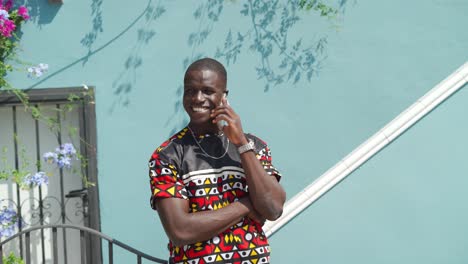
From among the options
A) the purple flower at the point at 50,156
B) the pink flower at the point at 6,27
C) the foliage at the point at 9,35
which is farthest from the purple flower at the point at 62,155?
the pink flower at the point at 6,27

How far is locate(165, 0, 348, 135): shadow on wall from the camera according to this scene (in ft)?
15.1

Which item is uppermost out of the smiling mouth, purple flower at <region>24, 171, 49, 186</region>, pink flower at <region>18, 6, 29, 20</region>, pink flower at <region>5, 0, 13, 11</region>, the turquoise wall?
pink flower at <region>5, 0, 13, 11</region>

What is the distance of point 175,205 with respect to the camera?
1940mm

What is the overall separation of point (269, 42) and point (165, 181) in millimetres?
2851

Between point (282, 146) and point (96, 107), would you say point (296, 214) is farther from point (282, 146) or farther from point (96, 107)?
point (96, 107)

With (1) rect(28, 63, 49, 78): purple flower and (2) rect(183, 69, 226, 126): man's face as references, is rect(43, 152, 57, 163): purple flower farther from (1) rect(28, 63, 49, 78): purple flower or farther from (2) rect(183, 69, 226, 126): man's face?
(2) rect(183, 69, 226, 126): man's face

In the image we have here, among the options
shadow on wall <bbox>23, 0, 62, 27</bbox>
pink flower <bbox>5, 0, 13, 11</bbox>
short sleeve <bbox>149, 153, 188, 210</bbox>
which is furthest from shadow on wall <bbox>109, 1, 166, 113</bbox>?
short sleeve <bbox>149, 153, 188, 210</bbox>

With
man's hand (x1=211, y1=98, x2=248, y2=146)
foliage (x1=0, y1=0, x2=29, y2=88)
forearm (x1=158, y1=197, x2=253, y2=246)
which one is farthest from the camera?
foliage (x1=0, y1=0, x2=29, y2=88)

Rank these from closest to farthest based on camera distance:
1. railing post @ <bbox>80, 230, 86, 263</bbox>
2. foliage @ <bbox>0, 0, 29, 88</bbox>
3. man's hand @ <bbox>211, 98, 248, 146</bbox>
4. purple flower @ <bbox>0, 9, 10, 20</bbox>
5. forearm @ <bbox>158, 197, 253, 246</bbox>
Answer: forearm @ <bbox>158, 197, 253, 246</bbox> → man's hand @ <bbox>211, 98, 248, 146</bbox> → purple flower @ <bbox>0, 9, 10, 20</bbox> → foliage @ <bbox>0, 0, 29, 88</bbox> → railing post @ <bbox>80, 230, 86, 263</bbox>

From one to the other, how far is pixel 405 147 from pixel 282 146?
1.10 meters

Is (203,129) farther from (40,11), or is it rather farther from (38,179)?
(40,11)

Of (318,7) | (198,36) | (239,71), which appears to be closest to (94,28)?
(198,36)

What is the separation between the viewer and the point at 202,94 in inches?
81.7

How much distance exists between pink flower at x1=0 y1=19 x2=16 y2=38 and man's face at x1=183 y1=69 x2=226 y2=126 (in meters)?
2.70
